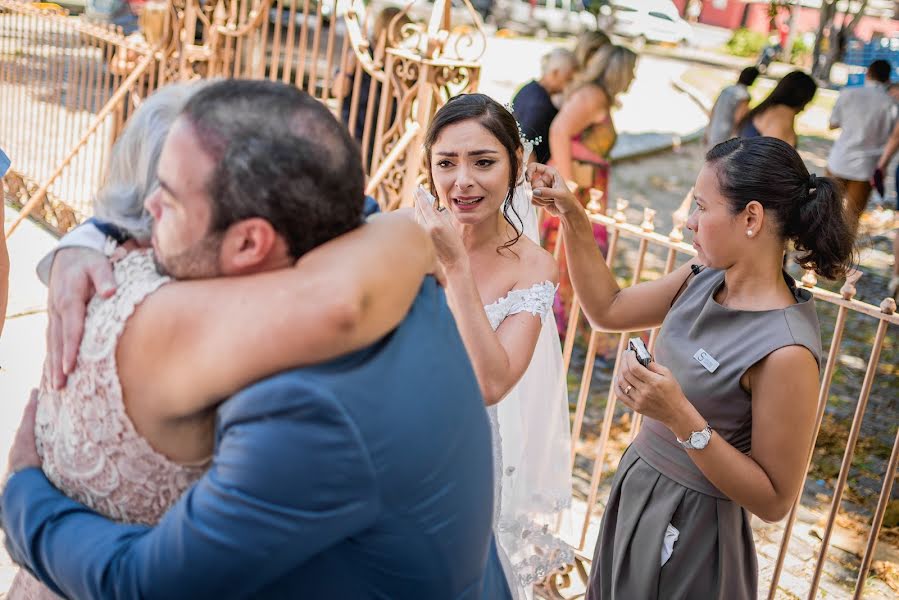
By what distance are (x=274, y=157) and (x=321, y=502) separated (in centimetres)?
45

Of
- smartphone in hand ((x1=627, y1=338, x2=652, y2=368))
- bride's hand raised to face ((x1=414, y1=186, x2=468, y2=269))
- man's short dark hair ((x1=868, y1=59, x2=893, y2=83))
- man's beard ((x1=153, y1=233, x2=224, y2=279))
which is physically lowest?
smartphone in hand ((x1=627, y1=338, x2=652, y2=368))

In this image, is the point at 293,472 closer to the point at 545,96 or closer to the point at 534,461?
the point at 534,461

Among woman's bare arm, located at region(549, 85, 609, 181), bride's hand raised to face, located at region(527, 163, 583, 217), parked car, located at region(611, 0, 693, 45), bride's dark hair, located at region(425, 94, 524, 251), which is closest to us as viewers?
bride's hand raised to face, located at region(527, 163, 583, 217)

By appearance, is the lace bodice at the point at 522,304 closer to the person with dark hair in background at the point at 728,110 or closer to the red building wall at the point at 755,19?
the person with dark hair in background at the point at 728,110

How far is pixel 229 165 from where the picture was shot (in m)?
1.23

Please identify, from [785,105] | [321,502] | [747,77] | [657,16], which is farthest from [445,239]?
[747,77]

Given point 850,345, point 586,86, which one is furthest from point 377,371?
point 850,345

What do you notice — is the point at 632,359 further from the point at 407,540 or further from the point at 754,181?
the point at 407,540

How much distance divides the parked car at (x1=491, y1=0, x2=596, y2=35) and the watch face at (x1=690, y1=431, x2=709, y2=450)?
27.8 m

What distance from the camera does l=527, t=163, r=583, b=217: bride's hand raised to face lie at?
2836 millimetres

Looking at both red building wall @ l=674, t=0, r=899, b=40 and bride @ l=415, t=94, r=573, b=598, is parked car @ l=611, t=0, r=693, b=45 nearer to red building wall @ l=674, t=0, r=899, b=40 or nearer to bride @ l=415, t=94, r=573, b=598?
bride @ l=415, t=94, r=573, b=598

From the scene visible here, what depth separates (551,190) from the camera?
9.26 feet

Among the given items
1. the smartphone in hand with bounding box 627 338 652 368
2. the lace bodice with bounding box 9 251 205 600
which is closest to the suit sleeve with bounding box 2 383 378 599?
the lace bodice with bounding box 9 251 205 600

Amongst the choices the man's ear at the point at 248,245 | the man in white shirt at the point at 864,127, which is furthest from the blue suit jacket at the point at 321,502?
the man in white shirt at the point at 864,127
